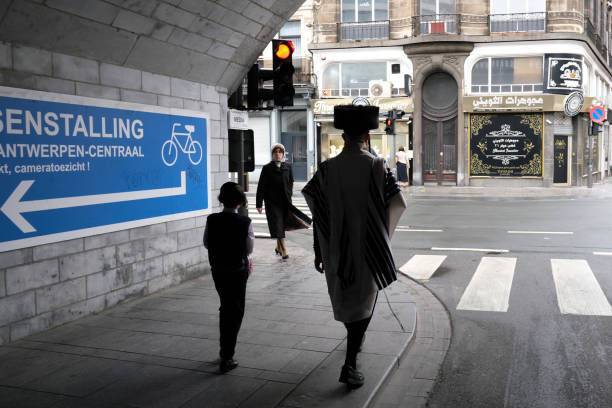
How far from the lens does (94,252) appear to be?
6.53m

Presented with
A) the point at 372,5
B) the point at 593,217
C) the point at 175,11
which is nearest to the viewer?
the point at 175,11

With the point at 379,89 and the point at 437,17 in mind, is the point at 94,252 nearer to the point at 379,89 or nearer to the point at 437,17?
the point at 379,89

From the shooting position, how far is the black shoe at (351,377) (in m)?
4.33

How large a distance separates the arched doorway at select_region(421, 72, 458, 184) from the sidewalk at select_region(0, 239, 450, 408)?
22.2 m

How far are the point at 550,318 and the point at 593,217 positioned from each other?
32.8ft

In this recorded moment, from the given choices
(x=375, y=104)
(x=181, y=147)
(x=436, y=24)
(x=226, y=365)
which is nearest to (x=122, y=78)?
(x=181, y=147)

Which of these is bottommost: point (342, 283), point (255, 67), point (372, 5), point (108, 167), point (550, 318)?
point (550, 318)

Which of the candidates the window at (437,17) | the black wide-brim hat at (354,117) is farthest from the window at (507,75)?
the black wide-brim hat at (354,117)

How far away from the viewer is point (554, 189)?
25.6 m

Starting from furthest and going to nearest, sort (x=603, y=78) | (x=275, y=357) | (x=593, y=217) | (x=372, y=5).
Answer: (x=603, y=78) → (x=372, y=5) → (x=593, y=217) → (x=275, y=357)

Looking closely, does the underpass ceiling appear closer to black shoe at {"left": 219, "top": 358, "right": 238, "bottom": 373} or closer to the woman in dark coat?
the woman in dark coat

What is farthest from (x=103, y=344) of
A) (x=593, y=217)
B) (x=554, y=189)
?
(x=554, y=189)

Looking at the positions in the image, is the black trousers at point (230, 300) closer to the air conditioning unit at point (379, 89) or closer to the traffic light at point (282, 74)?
the traffic light at point (282, 74)

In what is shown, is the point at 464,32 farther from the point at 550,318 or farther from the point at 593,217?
the point at 550,318
